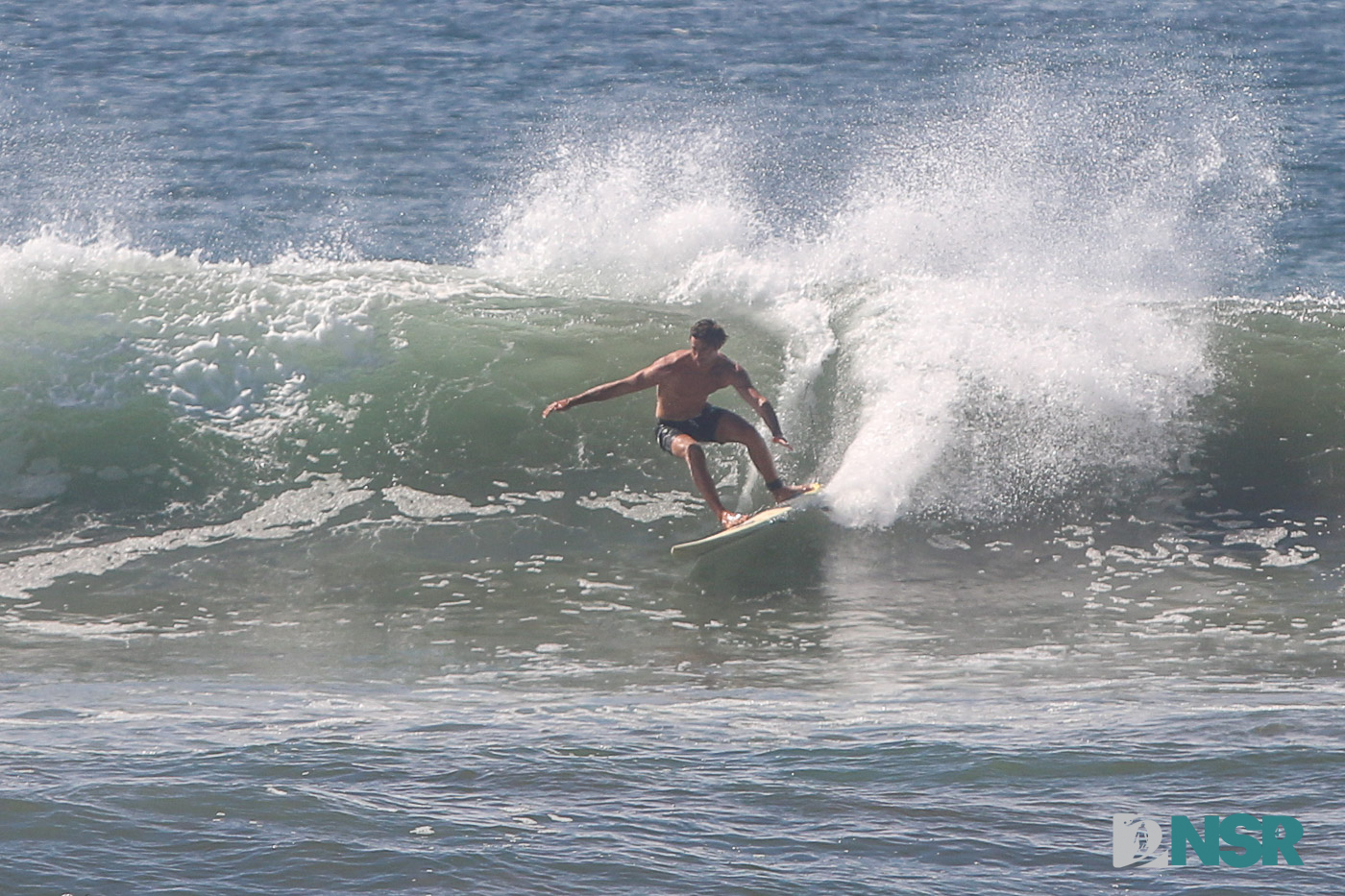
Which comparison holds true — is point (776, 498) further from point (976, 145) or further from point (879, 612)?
point (976, 145)

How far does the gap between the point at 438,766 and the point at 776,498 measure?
4078mm

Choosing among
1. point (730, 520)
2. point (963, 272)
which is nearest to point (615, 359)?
point (730, 520)

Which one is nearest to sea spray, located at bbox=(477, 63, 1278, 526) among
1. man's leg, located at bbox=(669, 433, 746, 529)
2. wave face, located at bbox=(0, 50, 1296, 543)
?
wave face, located at bbox=(0, 50, 1296, 543)

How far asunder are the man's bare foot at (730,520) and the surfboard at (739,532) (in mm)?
30

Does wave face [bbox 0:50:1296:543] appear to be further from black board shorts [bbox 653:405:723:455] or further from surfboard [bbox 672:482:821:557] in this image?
black board shorts [bbox 653:405:723:455]

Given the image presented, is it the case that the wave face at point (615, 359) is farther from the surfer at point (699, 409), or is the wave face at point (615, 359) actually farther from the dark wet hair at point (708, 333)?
the dark wet hair at point (708, 333)

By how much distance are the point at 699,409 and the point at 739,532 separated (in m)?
0.90

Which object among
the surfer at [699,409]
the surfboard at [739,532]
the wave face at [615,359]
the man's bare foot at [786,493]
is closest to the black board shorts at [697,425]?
the surfer at [699,409]

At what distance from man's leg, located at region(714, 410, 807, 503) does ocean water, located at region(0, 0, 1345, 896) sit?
25 centimetres

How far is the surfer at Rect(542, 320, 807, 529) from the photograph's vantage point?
9.34 m

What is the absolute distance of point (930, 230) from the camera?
14.4 m

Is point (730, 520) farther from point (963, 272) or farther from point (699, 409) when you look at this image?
point (963, 272)

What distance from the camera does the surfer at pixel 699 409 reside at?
9344 mm

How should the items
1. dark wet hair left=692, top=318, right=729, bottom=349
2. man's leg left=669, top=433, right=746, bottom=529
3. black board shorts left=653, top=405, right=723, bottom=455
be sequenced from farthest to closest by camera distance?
black board shorts left=653, top=405, right=723, bottom=455 < man's leg left=669, top=433, right=746, bottom=529 < dark wet hair left=692, top=318, right=729, bottom=349
